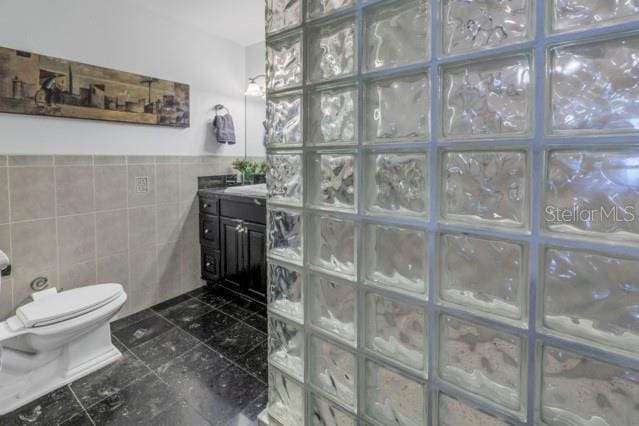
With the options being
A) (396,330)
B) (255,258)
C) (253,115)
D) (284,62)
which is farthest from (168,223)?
(396,330)

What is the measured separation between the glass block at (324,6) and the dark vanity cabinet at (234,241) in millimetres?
1527

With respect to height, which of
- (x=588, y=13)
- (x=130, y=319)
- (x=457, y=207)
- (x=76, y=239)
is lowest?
(x=130, y=319)

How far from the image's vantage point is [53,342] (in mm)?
1644

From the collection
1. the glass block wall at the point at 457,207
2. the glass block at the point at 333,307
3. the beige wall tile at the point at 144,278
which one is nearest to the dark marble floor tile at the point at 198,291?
the beige wall tile at the point at 144,278

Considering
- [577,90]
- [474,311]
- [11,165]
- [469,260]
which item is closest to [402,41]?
[577,90]

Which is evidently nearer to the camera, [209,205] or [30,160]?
[30,160]

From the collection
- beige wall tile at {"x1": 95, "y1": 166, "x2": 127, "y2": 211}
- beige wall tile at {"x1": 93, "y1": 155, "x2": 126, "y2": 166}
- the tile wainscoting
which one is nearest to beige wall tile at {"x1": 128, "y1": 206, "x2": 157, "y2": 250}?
the tile wainscoting

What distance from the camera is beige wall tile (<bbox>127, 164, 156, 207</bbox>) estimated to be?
2.38m

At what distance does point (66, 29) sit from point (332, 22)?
80.5 inches

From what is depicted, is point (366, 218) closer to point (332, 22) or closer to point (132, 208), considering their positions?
point (332, 22)

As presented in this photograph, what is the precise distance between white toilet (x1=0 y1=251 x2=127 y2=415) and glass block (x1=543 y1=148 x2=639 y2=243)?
2.05 m

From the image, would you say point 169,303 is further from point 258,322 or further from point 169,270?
point 258,322

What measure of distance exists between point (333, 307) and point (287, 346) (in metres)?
0.25

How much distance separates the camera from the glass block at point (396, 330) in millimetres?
782
